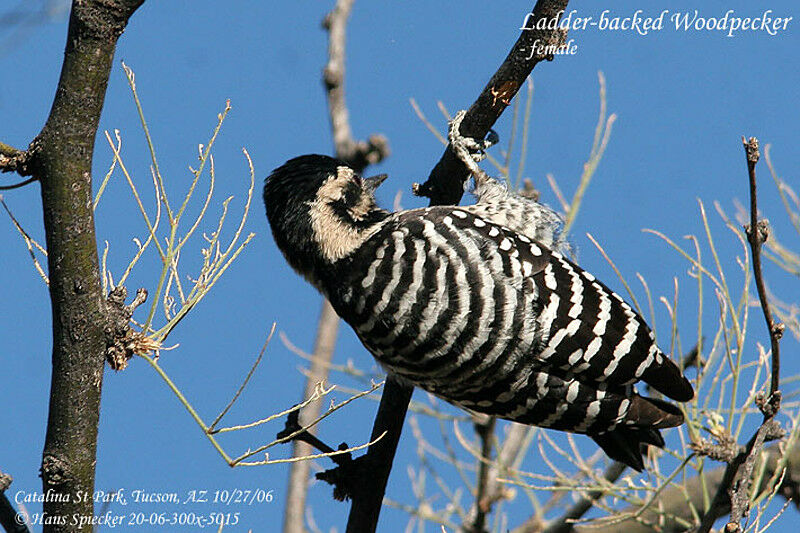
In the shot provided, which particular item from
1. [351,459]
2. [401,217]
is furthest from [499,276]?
[351,459]

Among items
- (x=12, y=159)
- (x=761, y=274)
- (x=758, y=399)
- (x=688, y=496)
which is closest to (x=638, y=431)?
(x=688, y=496)

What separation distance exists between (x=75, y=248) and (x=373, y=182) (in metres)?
2.07

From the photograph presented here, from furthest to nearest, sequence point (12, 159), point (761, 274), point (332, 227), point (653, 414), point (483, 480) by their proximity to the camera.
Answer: point (483, 480), point (332, 227), point (653, 414), point (761, 274), point (12, 159)

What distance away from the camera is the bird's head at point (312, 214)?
12.2ft

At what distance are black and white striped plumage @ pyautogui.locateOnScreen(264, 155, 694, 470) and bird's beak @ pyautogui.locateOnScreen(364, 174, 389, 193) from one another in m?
0.15

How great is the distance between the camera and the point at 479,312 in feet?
11.5

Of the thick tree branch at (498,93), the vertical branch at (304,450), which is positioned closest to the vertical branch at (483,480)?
the vertical branch at (304,450)

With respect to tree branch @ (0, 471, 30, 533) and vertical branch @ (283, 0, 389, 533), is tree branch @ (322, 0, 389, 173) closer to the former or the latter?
vertical branch @ (283, 0, 389, 533)

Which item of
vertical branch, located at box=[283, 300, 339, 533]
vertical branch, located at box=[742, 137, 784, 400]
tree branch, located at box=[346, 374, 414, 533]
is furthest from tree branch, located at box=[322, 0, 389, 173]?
vertical branch, located at box=[742, 137, 784, 400]

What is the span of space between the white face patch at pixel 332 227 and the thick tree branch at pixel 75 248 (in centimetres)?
159

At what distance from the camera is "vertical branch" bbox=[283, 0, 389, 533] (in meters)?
5.28

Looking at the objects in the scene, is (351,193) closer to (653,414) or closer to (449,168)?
(449,168)

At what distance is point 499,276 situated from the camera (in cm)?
358

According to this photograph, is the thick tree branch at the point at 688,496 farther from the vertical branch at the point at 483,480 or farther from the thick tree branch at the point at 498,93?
the thick tree branch at the point at 498,93
